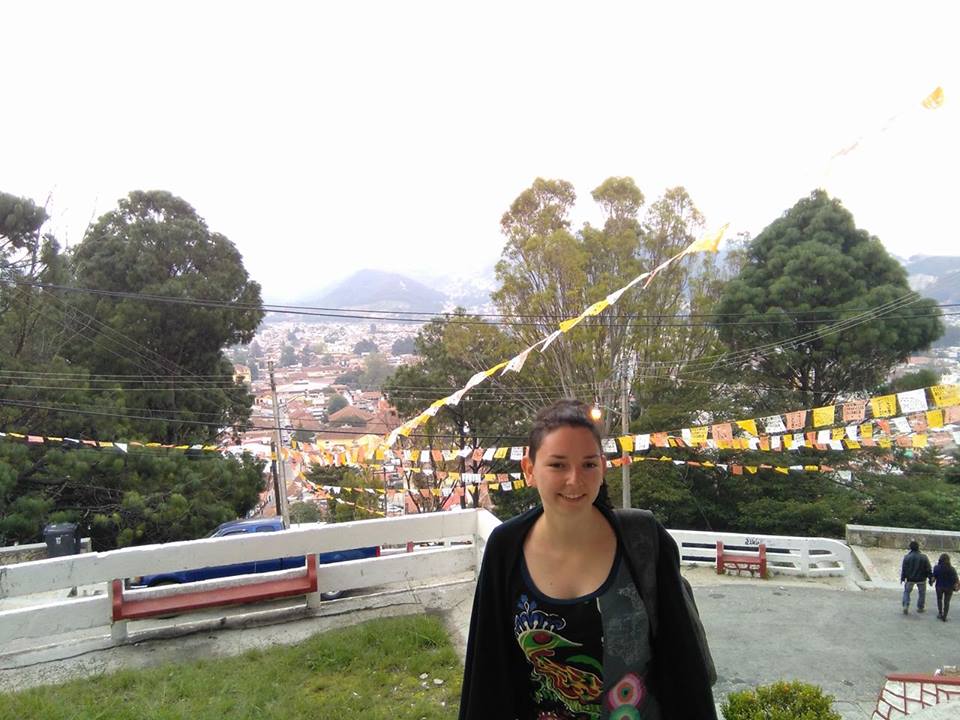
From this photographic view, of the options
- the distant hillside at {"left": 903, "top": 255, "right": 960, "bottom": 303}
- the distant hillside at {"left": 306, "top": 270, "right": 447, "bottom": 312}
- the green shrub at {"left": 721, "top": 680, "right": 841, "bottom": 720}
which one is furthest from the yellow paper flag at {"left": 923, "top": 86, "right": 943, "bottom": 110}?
the distant hillside at {"left": 306, "top": 270, "right": 447, "bottom": 312}

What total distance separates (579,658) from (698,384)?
16242mm

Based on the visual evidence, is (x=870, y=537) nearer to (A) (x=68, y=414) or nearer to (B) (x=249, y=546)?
(B) (x=249, y=546)

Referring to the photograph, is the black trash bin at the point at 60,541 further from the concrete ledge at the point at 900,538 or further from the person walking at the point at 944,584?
the concrete ledge at the point at 900,538

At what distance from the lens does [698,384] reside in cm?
1672

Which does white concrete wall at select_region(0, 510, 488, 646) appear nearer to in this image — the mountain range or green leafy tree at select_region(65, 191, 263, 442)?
the mountain range

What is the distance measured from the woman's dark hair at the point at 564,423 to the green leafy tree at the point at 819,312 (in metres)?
15.9

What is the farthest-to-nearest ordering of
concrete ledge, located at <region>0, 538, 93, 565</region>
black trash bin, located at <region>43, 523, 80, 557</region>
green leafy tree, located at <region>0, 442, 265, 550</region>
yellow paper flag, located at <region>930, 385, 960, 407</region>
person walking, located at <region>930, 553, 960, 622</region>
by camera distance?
green leafy tree, located at <region>0, 442, 265, 550</region>
black trash bin, located at <region>43, 523, 80, 557</region>
concrete ledge, located at <region>0, 538, 93, 565</region>
person walking, located at <region>930, 553, 960, 622</region>
yellow paper flag, located at <region>930, 385, 960, 407</region>

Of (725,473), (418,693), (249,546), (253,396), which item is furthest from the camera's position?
(253,396)

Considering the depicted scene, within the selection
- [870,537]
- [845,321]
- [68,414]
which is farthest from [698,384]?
[68,414]

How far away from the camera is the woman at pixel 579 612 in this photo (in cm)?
150

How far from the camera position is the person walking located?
7855 millimetres

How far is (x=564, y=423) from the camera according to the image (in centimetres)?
165

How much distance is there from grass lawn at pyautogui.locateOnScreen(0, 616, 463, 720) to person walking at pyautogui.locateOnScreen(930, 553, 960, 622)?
712 centimetres

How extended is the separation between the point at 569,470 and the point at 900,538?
14.3 metres
